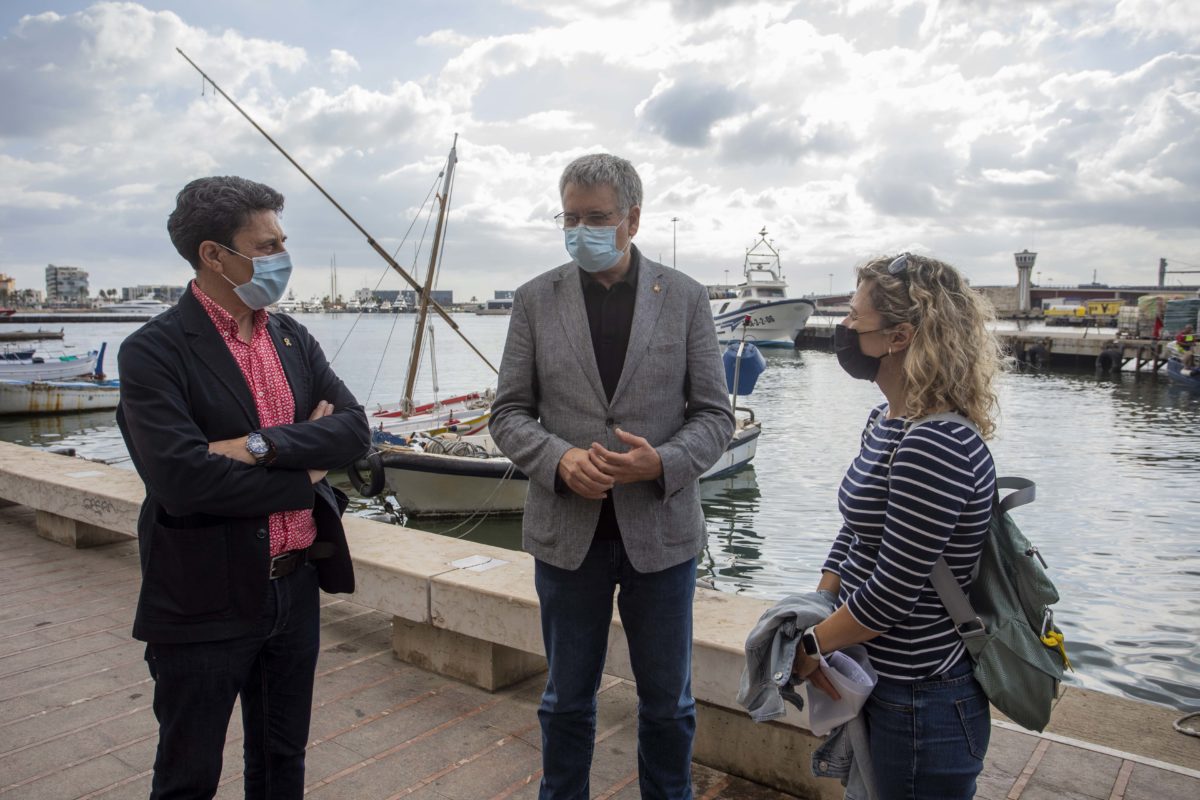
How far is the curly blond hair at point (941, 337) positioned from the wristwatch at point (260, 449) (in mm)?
1566

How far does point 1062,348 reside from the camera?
145ft

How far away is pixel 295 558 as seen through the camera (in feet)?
7.43

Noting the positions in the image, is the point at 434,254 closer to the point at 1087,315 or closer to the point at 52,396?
the point at 52,396

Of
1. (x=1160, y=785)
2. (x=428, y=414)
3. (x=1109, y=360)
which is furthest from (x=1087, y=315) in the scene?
(x=1160, y=785)

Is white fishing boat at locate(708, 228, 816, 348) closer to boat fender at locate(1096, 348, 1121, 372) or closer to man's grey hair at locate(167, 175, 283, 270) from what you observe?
boat fender at locate(1096, 348, 1121, 372)

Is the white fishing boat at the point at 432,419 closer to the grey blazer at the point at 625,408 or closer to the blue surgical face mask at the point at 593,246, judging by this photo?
the grey blazer at the point at 625,408

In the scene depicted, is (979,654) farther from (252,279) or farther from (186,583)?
(252,279)

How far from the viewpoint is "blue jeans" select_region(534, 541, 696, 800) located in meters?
2.43

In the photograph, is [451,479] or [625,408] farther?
[451,479]

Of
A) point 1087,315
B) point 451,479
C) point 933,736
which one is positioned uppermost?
point 1087,315

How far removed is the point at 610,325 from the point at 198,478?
4.01 ft

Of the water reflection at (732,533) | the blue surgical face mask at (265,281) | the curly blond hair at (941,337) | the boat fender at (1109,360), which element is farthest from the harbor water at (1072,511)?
the boat fender at (1109,360)

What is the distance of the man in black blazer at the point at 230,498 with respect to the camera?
201cm

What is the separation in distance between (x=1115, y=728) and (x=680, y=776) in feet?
6.87
